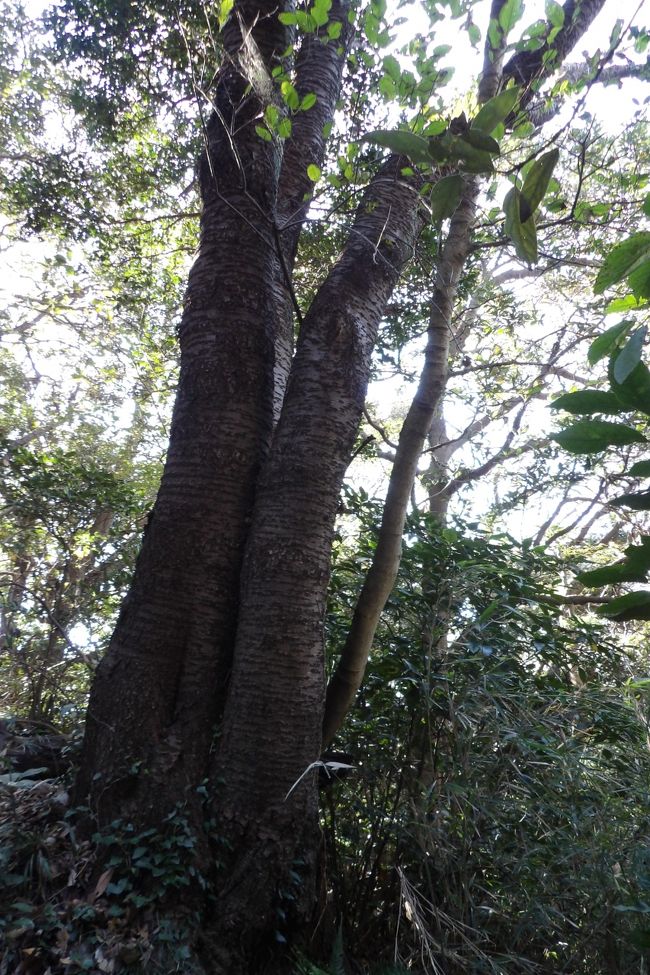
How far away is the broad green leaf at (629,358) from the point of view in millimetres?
766

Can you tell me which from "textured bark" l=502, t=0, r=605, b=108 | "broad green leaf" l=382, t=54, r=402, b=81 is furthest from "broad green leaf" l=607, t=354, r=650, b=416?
"textured bark" l=502, t=0, r=605, b=108

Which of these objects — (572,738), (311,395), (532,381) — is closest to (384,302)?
(311,395)

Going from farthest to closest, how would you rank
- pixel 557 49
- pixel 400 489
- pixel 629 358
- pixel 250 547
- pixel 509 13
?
1. pixel 557 49
2. pixel 400 489
3. pixel 250 547
4. pixel 509 13
5. pixel 629 358

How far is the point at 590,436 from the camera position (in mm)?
895

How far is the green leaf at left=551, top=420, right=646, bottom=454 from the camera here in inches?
34.4

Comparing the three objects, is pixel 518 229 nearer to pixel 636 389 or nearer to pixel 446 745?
pixel 636 389

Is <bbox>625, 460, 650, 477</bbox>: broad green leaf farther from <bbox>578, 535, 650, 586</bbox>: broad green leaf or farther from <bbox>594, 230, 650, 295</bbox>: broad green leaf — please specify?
<bbox>594, 230, 650, 295</bbox>: broad green leaf

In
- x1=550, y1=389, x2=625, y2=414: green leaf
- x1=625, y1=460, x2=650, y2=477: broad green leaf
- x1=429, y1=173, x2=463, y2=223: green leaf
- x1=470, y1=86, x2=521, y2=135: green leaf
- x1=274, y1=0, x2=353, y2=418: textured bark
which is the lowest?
x1=625, y1=460, x2=650, y2=477: broad green leaf

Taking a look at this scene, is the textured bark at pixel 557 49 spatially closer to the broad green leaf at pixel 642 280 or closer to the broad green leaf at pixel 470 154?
the broad green leaf at pixel 470 154

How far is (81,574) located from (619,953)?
408 cm

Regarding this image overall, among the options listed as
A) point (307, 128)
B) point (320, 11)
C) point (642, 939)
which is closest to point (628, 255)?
point (642, 939)

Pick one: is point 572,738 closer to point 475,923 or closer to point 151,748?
point 475,923

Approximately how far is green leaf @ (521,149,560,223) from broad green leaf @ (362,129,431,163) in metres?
0.17

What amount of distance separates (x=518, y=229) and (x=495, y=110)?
0.56 ft
